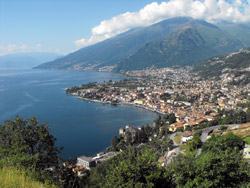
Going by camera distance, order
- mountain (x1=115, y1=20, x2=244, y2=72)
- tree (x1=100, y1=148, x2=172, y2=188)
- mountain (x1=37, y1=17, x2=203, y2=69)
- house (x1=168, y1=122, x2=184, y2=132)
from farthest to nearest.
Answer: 1. mountain (x1=37, y1=17, x2=203, y2=69)
2. mountain (x1=115, y1=20, x2=244, y2=72)
3. house (x1=168, y1=122, x2=184, y2=132)
4. tree (x1=100, y1=148, x2=172, y2=188)

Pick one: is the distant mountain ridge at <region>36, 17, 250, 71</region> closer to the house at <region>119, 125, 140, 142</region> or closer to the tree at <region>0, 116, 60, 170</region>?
the house at <region>119, 125, 140, 142</region>

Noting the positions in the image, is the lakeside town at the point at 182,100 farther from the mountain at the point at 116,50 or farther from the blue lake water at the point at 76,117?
the mountain at the point at 116,50

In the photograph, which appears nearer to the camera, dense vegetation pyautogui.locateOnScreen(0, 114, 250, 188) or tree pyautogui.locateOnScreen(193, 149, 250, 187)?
dense vegetation pyautogui.locateOnScreen(0, 114, 250, 188)

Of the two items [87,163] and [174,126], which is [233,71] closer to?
[174,126]

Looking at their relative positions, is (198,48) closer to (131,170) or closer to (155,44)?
(155,44)

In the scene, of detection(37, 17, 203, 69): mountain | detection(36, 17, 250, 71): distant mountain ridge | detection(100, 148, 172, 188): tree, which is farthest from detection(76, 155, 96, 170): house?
detection(37, 17, 203, 69): mountain

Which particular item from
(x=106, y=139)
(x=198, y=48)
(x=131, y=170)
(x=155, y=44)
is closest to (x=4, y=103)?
(x=106, y=139)

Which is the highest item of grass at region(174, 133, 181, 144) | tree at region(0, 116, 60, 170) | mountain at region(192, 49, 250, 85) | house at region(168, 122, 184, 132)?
tree at region(0, 116, 60, 170)
